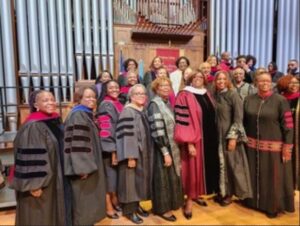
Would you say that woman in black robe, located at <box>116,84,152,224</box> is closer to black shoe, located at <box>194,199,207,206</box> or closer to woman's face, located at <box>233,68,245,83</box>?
black shoe, located at <box>194,199,207,206</box>

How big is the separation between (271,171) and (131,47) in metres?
3.45

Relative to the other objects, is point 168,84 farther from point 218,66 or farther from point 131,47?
point 131,47

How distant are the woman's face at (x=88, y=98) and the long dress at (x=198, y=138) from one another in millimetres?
811

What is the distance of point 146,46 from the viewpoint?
549 centimetres

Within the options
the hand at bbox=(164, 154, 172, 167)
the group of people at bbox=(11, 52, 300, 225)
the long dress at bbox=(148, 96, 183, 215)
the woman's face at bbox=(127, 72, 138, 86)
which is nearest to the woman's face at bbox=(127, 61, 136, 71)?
the woman's face at bbox=(127, 72, 138, 86)

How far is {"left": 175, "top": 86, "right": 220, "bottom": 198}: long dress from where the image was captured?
2723 mm

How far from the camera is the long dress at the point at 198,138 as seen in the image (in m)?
2.72

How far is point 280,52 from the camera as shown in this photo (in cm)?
636

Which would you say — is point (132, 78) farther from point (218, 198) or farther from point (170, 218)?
point (218, 198)

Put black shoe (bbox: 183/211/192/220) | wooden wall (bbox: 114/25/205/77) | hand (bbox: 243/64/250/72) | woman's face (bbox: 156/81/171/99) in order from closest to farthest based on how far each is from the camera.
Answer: woman's face (bbox: 156/81/171/99), black shoe (bbox: 183/211/192/220), hand (bbox: 243/64/250/72), wooden wall (bbox: 114/25/205/77)

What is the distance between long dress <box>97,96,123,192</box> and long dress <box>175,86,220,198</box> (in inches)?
22.6

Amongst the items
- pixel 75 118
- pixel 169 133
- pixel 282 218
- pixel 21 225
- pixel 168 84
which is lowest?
pixel 282 218

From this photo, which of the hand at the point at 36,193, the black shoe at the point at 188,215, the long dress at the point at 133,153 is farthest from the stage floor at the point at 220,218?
the hand at the point at 36,193

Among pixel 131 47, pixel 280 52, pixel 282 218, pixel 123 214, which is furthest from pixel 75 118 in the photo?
pixel 280 52
